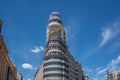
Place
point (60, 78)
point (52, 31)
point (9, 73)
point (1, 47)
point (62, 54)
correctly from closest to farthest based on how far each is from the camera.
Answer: point (1, 47) → point (9, 73) → point (60, 78) → point (62, 54) → point (52, 31)

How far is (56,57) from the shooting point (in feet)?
449

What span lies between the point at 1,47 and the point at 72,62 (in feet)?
278

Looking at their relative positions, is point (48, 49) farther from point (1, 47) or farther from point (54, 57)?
point (1, 47)

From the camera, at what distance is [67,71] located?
142 metres

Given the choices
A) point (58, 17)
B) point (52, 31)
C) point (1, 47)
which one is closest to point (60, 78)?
point (52, 31)

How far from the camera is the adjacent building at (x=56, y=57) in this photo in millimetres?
133625

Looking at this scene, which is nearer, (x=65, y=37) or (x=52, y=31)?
(x=52, y=31)

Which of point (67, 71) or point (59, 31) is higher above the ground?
point (59, 31)

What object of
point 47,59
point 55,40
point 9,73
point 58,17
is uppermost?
point 58,17

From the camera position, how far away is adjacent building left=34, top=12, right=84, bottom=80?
13362cm

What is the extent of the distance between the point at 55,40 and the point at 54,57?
11632mm

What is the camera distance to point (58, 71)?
133125 mm

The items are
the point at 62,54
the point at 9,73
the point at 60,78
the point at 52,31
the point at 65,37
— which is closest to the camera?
the point at 9,73

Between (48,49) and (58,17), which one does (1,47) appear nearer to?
(48,49)
